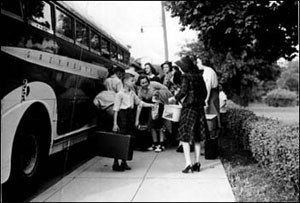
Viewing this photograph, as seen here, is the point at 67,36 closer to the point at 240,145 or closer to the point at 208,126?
the point at 208,126

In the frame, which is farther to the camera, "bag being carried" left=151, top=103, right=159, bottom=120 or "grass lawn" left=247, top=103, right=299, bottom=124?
"bag being carried" left=151, top=103, right=159, bottom=120

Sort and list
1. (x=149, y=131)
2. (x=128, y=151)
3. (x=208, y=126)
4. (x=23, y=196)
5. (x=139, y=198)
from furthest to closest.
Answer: (x=149, y=131) < (x=208, y=126) < (x=128, y=151) < (x=23, y=196) < (x=139, y=198)

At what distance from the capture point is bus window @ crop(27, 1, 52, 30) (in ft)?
9.29

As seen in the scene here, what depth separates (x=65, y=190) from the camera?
2.50 m

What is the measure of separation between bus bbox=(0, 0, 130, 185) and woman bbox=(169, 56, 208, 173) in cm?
135

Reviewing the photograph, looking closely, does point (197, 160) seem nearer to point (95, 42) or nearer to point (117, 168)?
point (117, 168)

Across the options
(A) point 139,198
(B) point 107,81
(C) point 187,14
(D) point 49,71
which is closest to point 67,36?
(D) point 49,71

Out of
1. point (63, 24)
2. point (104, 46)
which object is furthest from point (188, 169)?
point (104, 46)

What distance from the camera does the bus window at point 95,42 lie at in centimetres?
466

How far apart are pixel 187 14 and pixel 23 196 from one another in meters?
4.25

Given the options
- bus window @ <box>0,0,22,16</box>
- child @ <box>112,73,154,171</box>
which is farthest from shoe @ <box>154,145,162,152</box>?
bus window @ <box>0,0,22,16</box>

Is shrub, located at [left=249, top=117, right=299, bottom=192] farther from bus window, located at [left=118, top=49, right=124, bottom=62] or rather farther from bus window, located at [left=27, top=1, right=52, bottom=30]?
bus window, located at [left=118, top=49, right=124, bottom=62]

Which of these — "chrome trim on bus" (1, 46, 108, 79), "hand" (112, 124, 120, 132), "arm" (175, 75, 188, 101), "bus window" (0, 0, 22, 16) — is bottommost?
"hand" (112, 124, 120, 132)

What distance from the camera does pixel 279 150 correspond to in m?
2.89
